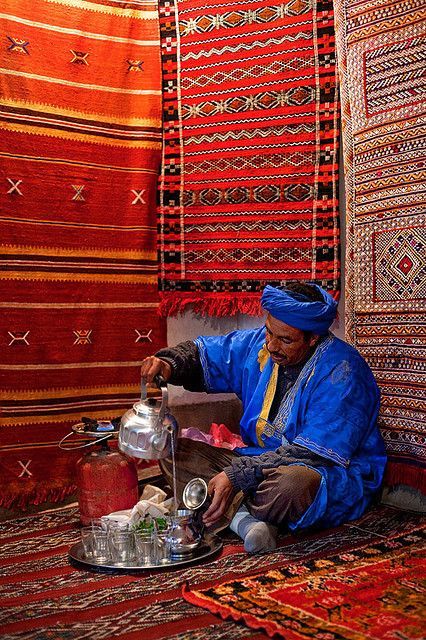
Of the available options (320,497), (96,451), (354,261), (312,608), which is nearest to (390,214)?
(354,261)

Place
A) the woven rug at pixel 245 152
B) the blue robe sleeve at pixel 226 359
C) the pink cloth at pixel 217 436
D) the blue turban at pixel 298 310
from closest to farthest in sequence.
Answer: the blue turban at pixel 298 310 → the blue robe sleeve at pixel 226 359 → the woven rug at pixel 245 152 → the pink cloth at pixel 217 436

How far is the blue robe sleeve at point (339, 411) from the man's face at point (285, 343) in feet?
0.37

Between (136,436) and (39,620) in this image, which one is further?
(136,436)

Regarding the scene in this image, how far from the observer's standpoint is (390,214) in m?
3.73

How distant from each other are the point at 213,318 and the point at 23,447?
4.26ft

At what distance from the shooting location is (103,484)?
11.7 ft

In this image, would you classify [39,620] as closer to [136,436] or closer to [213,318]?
[136,436]

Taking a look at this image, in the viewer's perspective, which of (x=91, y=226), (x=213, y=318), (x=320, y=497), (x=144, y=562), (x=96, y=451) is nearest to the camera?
(x=144, y=562)

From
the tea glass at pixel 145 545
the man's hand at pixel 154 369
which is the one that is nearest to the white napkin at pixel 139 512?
the tea glass at pixel 145 545

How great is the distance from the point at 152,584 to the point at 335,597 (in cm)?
61

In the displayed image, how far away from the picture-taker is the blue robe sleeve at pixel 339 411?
3279mm

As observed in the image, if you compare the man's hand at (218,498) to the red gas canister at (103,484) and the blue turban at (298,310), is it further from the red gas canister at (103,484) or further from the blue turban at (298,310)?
the blue turban at (298,310)

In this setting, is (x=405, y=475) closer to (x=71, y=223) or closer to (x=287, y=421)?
(x=287, y=421)

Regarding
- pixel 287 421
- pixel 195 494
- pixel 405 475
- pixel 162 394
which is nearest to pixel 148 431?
pixel 162 394
